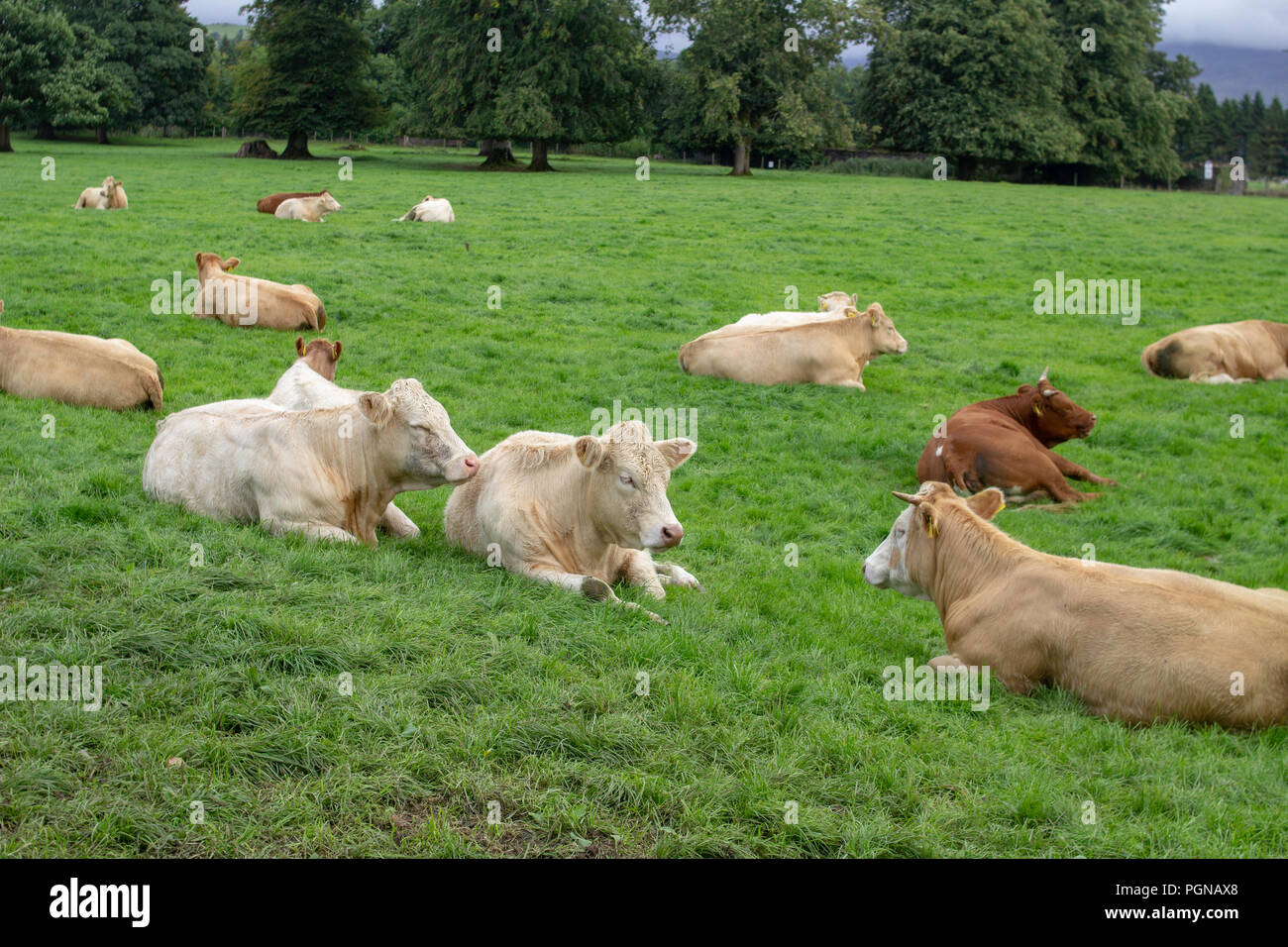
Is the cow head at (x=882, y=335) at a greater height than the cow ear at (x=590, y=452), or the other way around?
the cow head at (x=882, y=335)

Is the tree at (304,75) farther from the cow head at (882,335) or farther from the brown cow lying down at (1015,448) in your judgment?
the brown cow lying down at (1015,448)

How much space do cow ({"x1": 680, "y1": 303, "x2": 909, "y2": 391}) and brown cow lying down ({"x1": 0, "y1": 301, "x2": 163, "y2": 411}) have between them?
6.94m

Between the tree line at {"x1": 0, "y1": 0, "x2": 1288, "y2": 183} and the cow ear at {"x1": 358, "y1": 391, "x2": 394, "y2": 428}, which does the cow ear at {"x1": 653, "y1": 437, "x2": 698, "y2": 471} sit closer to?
the cow ear at {"x1": 358, "y1": 391, "x2": 394, "y2": 428}

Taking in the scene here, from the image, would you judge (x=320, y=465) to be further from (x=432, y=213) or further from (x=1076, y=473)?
(x=432, y=213)

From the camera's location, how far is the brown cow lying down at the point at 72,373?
36.7 ft

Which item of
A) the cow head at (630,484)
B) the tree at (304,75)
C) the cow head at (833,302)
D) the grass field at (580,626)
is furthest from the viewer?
the tree at (304,75)

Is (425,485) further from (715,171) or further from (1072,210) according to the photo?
(715,171)

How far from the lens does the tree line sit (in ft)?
158

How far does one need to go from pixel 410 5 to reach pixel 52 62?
54.7 feet

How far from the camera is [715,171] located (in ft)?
173

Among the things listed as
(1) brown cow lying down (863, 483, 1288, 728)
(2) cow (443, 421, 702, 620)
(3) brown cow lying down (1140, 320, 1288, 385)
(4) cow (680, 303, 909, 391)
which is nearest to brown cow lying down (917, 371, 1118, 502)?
(4) cow (680, 303, 909, 391)

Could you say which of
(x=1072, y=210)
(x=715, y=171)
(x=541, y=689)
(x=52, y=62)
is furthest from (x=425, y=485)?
(x=52, y=62)

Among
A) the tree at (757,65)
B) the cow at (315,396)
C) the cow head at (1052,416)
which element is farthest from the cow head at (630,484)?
the tree at (757,65)

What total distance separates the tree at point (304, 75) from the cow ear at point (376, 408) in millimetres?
46155
